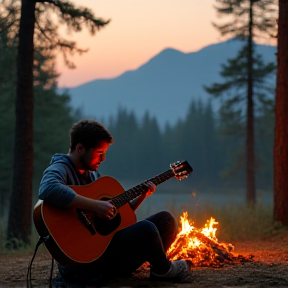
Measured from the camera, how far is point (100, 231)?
207 inches

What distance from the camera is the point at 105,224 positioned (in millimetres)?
5348

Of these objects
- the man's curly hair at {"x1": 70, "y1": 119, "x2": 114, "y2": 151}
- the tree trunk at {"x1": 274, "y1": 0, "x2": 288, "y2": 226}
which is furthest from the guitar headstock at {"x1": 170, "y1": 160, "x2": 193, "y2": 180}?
the tree trunk at {"x1": 274, "y1": 0, "x2": 288, "y2": 226}

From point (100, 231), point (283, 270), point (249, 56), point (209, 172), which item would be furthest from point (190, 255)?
point (209, 172)

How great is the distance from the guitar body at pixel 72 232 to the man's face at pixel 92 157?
0.19m

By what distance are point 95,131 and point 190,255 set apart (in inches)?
83.8

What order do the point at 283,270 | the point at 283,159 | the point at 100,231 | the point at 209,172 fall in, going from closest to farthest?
1. the point at 100,231
2. the point at 283,270
3. the point at 283,159
4. the point at 209,172

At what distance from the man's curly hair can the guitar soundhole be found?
0.68 metres

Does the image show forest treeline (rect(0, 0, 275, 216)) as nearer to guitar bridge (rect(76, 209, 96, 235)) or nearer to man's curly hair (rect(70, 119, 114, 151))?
man's curly hair (rect(70, 119, 114, 151))

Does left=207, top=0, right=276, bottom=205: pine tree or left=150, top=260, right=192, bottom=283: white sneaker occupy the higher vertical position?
left=207, top=0, right=276, bottom=205: pine tree

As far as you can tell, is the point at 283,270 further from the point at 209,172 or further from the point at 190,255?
the point at 209,172

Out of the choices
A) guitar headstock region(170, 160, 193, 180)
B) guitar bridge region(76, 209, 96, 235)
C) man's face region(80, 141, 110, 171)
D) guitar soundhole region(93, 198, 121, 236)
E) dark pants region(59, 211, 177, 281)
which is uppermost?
man's face region(80, 141, 110, 171)

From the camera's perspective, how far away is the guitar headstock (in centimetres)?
587

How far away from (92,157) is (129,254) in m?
0.95

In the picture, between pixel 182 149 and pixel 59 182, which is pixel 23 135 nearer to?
pixel 59 182
